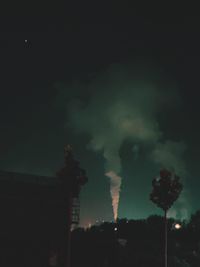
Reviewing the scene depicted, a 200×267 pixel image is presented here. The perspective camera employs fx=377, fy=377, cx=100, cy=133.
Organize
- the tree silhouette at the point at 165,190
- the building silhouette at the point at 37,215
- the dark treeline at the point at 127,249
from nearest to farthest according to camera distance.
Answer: the building silhouette at the point at 37,215, the tree silhouette at the point at 165,190, the dark treeline at the point at 127,249

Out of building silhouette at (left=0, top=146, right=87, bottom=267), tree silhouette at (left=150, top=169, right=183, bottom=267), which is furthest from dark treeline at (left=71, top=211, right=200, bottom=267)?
building silhouette at (left=0, top=146, right=87, bottom=267)

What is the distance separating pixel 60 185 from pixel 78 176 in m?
2.10

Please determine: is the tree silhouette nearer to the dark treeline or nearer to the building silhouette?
the dark treeline

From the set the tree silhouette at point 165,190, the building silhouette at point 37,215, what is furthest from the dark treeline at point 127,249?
the building silhouette at point 37,215

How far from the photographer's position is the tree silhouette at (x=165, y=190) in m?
40.2

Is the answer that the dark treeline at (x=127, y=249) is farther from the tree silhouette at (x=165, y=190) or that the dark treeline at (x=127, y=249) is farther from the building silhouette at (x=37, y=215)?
the building silhouette at (x=37, y=215)

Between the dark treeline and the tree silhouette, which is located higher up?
the tree silhouette

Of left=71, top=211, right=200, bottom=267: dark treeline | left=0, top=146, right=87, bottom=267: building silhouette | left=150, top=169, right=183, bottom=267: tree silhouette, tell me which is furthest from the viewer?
left=71, top=211, right=200, bottom=267: dark treeline

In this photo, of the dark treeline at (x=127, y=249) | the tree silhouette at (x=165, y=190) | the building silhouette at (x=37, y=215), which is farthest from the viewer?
the dark treeline at (x=127, y=249)

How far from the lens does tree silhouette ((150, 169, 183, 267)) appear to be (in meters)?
40.2

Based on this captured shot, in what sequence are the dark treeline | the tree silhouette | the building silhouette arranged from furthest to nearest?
the dark treeline
the tree silhouette
the building silhouette

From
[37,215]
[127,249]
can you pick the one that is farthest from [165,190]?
[127,249]

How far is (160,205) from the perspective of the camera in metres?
42.7

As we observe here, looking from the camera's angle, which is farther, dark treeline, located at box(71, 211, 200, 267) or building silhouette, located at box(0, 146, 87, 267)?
dark treeline, located at box(71, 211, 200, 267)
